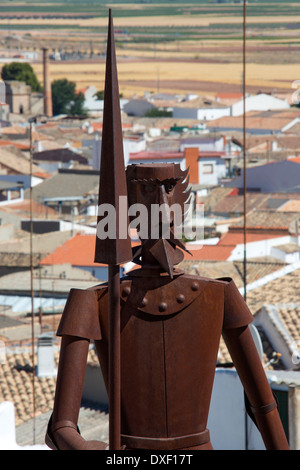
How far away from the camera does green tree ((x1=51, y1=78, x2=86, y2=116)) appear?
65188 mm

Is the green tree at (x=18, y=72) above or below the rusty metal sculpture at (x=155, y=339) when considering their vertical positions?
below

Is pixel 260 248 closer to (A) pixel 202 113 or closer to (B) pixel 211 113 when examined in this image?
(B) pixel 211 113

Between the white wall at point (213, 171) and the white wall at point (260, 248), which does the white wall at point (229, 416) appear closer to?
the white wall at point (260, 248)

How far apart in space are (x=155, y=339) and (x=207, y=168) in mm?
34476

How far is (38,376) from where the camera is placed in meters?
13.6

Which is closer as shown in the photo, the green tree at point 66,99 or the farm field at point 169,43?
the green tree at point 66,99

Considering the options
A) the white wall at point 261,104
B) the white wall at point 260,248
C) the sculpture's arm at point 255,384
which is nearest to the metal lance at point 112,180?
the sculpture's arm at point 255,384

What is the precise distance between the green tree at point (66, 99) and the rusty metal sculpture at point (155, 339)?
6111 cm

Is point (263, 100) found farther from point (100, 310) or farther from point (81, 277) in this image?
point (100, 310)

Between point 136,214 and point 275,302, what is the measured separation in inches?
422

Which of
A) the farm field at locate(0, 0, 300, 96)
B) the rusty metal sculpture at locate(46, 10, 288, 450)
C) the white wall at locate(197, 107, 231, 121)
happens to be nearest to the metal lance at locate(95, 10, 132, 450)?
the rusty metal sculpture at locate(46, 10, 288, 450)

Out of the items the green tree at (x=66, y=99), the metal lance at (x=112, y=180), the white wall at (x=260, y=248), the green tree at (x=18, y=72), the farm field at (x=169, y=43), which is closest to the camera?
the metal lance at (x=112, y=180)

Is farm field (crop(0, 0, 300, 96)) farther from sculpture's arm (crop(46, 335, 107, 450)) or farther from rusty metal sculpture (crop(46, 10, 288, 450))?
sculpture's arm (crop(46, 335, 107, 450))

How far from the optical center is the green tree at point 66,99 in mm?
65188
